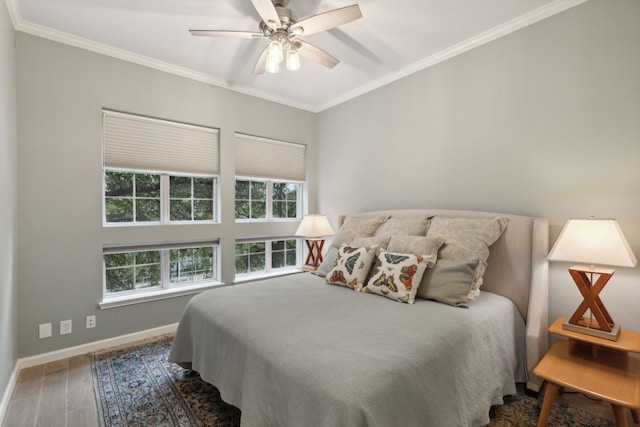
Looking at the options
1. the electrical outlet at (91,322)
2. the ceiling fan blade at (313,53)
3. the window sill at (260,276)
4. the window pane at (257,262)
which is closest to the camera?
the ceiling fan blade at (313,53)

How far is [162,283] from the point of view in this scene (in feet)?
10.6

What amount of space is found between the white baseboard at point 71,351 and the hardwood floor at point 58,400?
0.04 m

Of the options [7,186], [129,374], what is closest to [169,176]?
[7,186]

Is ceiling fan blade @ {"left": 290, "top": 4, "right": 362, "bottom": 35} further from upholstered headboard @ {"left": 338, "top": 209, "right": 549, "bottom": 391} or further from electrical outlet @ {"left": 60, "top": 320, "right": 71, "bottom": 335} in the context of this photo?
electrical outlet @ {"left": 60, "top": 320, "right": 71, "bottom": 335}

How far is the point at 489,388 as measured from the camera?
1.66m

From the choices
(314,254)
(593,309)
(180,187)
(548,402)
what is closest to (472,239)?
(593,309)

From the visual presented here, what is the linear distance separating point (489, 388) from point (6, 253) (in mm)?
3178

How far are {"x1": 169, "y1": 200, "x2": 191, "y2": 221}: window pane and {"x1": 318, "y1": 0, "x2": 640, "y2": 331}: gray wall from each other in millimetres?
2224

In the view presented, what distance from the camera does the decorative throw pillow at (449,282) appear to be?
6.52ft

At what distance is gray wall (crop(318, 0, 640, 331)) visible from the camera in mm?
1986

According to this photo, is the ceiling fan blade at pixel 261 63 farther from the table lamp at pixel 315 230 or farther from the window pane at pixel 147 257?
the window pane at pixel 147 257

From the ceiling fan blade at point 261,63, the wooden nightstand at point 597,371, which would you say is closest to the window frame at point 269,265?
the ceiling fan blade at point 261,63

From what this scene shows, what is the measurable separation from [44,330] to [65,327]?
0.44 ft

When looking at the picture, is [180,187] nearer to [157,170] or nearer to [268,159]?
[157,170]
